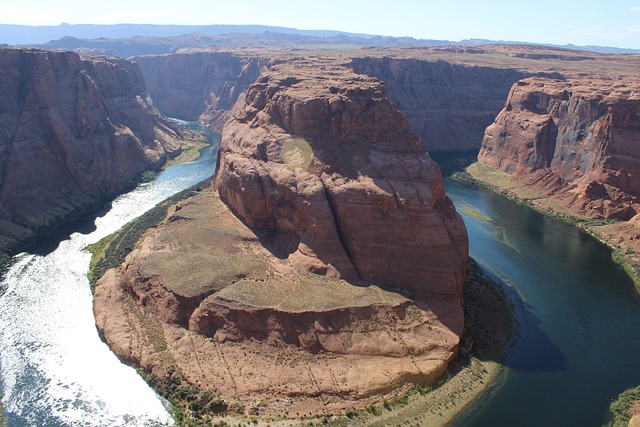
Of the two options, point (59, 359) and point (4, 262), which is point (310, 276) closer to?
point (59, 359)

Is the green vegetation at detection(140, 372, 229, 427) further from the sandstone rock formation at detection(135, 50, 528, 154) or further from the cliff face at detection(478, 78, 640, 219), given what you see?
the sandstone rock formation at detection(135, 50, 528, 154)

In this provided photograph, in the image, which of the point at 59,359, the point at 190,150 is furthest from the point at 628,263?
→ the point at 190,150

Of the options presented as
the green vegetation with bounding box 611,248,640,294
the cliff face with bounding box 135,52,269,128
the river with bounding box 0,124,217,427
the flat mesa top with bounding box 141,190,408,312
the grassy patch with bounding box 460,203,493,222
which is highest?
the cliff face with bounding box 135,52,269,128

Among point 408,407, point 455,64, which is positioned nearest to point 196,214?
point 408,407

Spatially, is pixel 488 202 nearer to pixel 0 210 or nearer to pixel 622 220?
pixel 622 220

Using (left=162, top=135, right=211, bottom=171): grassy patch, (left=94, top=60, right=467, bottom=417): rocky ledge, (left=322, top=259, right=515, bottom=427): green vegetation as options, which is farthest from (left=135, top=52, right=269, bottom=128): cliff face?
(left=322, top=259, right=515, bottom=427): green vegetation

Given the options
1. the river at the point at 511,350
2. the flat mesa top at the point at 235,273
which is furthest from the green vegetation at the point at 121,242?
the flat mesa top at the point at 235,273

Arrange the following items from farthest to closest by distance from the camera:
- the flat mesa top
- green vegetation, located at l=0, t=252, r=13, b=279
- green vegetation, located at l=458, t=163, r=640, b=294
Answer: green vegetation, located at l=458, t=163, r=640, b=294 → green vegetation, located at l=0, t=252, r=13, b=279 → the flat mesa top
